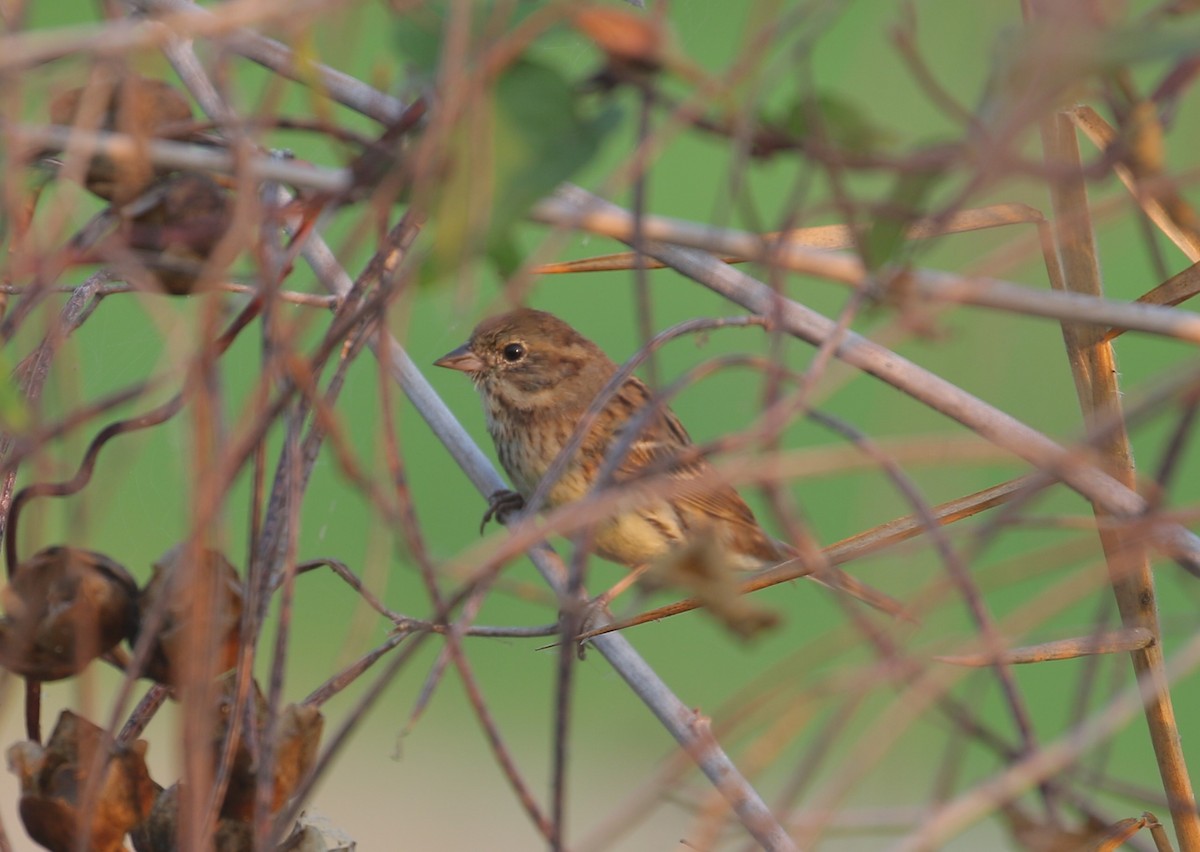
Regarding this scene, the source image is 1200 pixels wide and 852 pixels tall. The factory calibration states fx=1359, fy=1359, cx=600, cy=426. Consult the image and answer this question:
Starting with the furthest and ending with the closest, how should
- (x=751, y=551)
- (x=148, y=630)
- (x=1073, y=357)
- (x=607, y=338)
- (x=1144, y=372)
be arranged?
(x=1144, y=372) → (x=607, y=338) → (x=751, y=551) → (x=1073, y=357) → (x=148, y=630)

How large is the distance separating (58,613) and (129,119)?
0.30m

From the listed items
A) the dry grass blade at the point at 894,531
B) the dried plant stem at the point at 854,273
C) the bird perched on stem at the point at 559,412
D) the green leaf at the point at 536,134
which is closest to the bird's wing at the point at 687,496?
the bird perched on stem at the point at 559,412

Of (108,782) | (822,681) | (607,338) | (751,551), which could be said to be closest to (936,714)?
(822,681)

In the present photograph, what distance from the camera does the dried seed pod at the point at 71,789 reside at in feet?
2.71

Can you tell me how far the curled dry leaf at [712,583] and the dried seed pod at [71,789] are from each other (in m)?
0.41

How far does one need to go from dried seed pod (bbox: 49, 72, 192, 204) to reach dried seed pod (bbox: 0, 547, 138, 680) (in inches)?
8.9

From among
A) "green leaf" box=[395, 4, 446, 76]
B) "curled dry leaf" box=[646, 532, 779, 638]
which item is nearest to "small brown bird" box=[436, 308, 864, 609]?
"green leaf" box=[395, 4, 446, 76]

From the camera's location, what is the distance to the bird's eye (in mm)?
2873

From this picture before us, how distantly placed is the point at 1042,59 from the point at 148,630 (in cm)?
53

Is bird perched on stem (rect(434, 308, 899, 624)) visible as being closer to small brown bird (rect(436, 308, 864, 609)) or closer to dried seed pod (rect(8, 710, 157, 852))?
small brown bird (rect(436, 308, 864, 609))

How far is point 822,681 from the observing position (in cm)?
70

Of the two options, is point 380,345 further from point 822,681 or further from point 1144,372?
point 1144,372

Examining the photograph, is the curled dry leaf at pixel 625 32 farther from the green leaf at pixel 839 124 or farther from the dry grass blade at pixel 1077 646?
the dry grass blade at pixel 1077 646

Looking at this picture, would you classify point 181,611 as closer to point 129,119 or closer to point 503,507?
point 129,119
